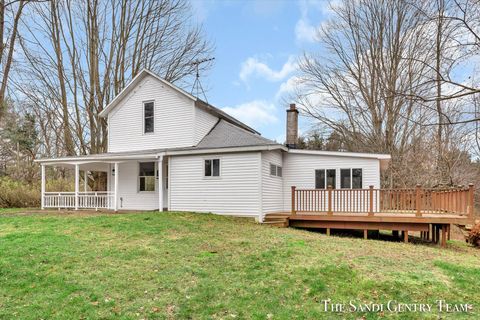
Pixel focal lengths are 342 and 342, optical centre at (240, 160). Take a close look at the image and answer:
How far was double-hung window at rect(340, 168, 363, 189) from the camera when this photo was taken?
14530mm

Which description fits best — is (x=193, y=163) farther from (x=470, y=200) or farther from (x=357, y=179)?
(x=470, y=200)

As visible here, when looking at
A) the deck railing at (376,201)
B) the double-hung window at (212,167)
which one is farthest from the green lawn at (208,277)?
the double-hung window at (212,167)

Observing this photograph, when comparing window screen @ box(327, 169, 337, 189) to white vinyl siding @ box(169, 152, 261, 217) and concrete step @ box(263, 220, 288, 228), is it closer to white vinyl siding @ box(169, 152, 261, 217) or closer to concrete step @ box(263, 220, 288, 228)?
concrete step @ box(263, 220, 288, 228)

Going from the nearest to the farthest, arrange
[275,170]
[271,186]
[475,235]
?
[475,235], [271,186], [275,170]

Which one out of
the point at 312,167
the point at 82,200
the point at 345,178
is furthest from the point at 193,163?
the point at 82,200

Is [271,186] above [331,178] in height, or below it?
below

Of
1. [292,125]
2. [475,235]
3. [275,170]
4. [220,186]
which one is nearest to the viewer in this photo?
[475,235]

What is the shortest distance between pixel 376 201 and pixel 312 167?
2.97 metres

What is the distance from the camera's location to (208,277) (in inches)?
250

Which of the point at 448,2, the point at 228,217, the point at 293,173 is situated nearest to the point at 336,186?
the point at 293,173

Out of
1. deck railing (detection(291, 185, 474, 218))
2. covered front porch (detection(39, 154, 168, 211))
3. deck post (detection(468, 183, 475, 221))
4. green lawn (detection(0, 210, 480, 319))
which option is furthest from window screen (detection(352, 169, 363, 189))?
covered front porch (detection(39, 154, 168, 211))

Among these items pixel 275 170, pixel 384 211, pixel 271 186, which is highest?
pixel 275 170

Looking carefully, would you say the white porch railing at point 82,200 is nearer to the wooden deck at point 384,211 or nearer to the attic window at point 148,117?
the attic window at point 148,117

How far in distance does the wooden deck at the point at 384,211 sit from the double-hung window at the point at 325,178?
1.60 feet
